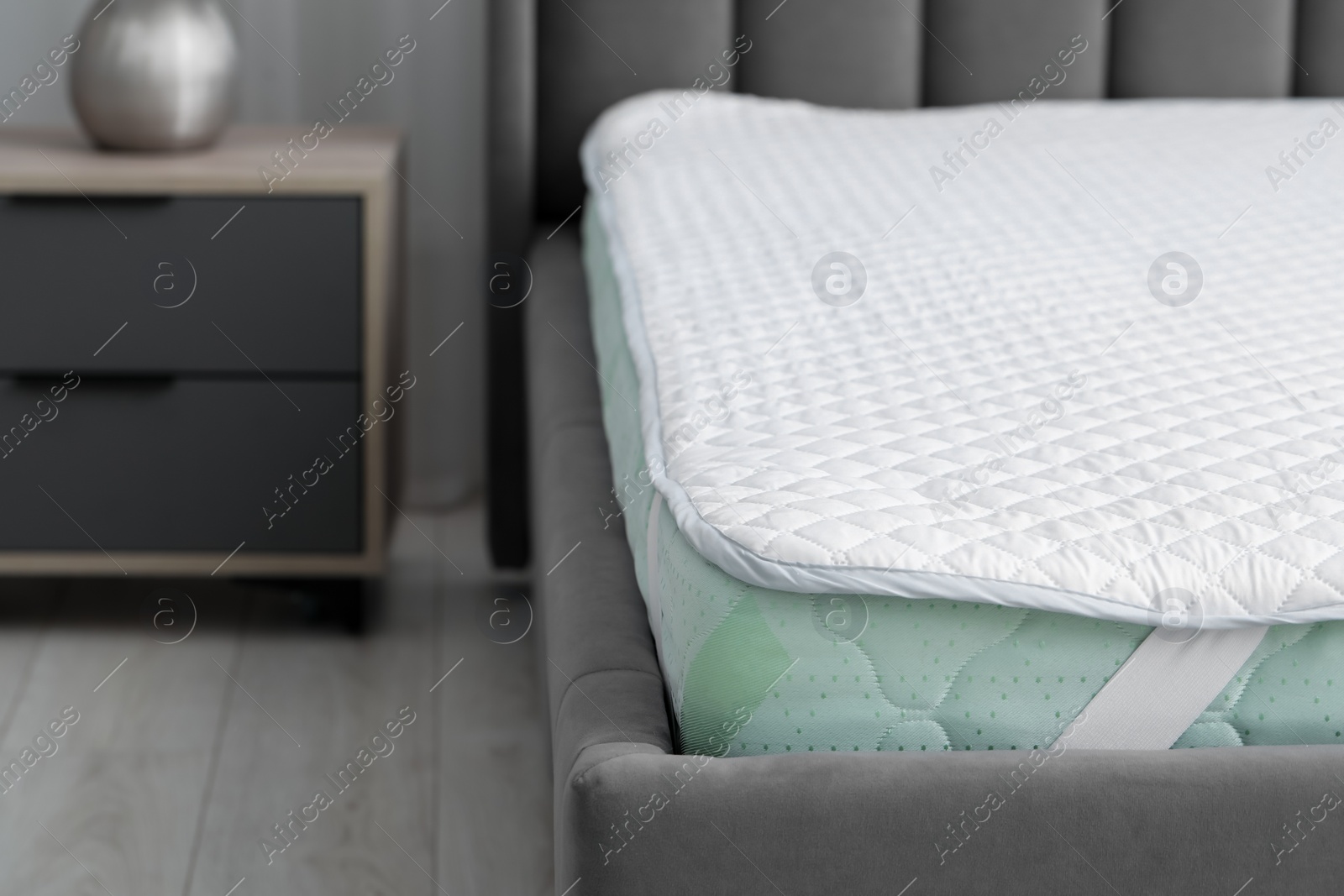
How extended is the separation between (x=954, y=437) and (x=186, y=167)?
1.06 m

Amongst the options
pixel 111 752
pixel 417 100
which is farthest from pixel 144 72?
pixel 111 752

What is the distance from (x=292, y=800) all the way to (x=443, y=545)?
0.66 meters

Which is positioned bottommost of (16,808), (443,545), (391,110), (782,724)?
(443,545)

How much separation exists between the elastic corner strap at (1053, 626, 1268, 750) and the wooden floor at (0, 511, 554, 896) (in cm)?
61

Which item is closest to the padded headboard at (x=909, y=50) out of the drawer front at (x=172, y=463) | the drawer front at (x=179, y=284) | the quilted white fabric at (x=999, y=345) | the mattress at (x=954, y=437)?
the quilted white fabric at (x=999, y=345)

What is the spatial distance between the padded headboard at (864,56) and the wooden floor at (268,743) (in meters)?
0.31

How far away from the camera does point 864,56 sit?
5.77 ft

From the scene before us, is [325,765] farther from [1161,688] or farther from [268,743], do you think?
[1161,688]

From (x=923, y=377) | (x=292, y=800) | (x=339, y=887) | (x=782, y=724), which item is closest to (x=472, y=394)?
(x=292, y=800)

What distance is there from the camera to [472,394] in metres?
2.06

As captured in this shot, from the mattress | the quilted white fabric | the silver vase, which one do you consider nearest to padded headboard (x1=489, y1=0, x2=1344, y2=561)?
the quilted white fabric

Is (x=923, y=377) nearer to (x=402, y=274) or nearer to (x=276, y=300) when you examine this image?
(x=276, y=300)

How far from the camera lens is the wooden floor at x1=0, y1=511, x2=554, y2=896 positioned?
1.27 m

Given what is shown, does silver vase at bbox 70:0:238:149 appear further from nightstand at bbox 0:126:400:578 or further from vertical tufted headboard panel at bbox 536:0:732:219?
vertical tufted headboard panel at bbox 536:0:732:219
